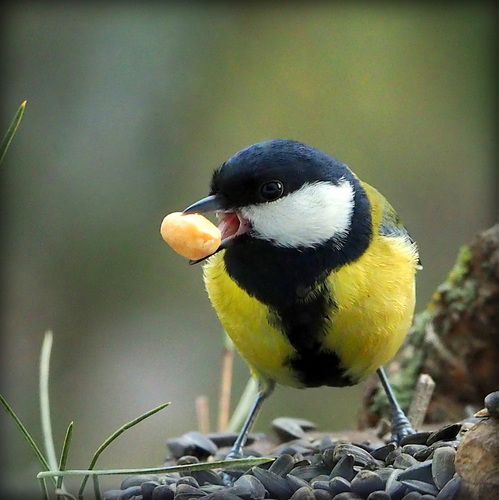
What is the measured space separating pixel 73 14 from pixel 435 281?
2.12 m

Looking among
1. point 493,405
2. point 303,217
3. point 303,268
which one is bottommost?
point 493,405

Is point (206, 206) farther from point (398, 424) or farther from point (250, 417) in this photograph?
point (398, 424)

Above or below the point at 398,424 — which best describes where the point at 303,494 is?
above

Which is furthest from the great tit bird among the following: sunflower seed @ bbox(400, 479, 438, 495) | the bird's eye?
sunflower seed @ bbox(400, 479, 438, 495)

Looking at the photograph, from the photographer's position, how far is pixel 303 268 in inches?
61.8

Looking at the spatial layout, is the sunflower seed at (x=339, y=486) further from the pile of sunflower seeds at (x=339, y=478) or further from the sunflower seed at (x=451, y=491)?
the sunflower seed at (x=451, y=491)

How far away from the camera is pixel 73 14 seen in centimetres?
356

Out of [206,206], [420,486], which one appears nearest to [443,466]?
[420,486]

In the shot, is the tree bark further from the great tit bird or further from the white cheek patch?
the white cheek patch

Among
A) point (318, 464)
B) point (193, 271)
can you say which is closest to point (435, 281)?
point (193, 271)

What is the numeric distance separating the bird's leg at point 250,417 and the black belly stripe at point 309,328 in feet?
0.81

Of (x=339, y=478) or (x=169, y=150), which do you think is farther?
(x=169, y=150)

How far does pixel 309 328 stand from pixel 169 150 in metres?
2.19

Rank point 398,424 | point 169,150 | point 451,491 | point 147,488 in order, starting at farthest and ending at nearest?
point 169,150 → point 398,424 → point 147,488 → point 451,491
